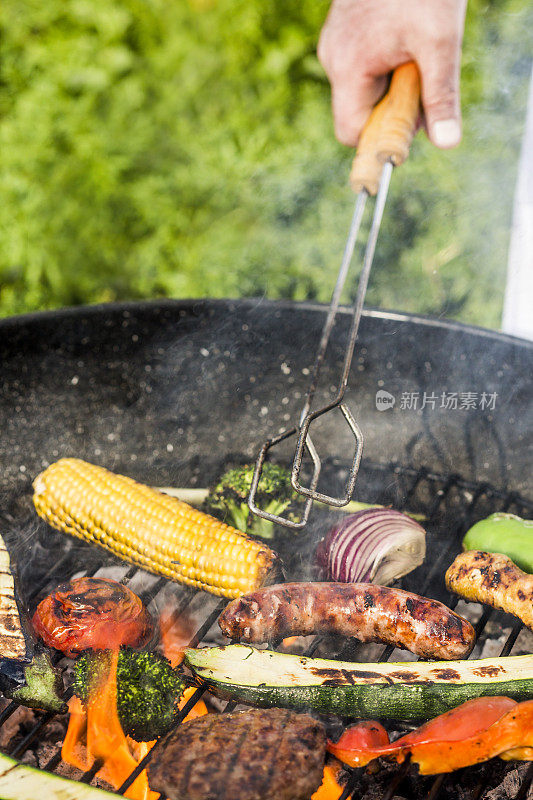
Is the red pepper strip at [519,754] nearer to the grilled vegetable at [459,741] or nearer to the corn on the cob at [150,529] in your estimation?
the grilled vegetable at [459,741]

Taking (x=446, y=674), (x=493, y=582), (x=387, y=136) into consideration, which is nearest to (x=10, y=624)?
(x=446, y=674)

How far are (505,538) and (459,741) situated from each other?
0.91m

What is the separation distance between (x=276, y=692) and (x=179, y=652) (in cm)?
43

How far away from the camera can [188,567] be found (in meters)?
2.46

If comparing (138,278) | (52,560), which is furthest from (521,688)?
(138,278)

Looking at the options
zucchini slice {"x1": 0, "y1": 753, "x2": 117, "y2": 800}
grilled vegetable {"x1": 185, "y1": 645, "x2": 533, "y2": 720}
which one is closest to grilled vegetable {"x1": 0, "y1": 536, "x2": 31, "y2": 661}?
zucchini slice {"x1": 0, "y1": 753, "x2": 117, "y2": 800}

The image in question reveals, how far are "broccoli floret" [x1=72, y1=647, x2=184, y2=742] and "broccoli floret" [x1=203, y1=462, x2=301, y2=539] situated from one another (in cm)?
76

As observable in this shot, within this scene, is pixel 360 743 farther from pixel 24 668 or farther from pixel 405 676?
pixel 24 668

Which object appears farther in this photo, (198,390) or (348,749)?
(198,390)

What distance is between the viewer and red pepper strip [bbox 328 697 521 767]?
182cm

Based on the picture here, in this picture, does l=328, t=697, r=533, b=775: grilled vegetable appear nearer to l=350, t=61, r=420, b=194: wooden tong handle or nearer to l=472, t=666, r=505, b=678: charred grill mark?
l=472, t=666, r=505, b=678: charred grill mark

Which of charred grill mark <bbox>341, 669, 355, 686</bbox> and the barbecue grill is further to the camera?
the barbecue grill

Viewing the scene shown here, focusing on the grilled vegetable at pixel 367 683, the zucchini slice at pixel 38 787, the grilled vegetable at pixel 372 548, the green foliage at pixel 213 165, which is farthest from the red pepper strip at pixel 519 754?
the green foliage at pixel 213 165

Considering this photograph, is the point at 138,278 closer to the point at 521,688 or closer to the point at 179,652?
the point at 179,652
